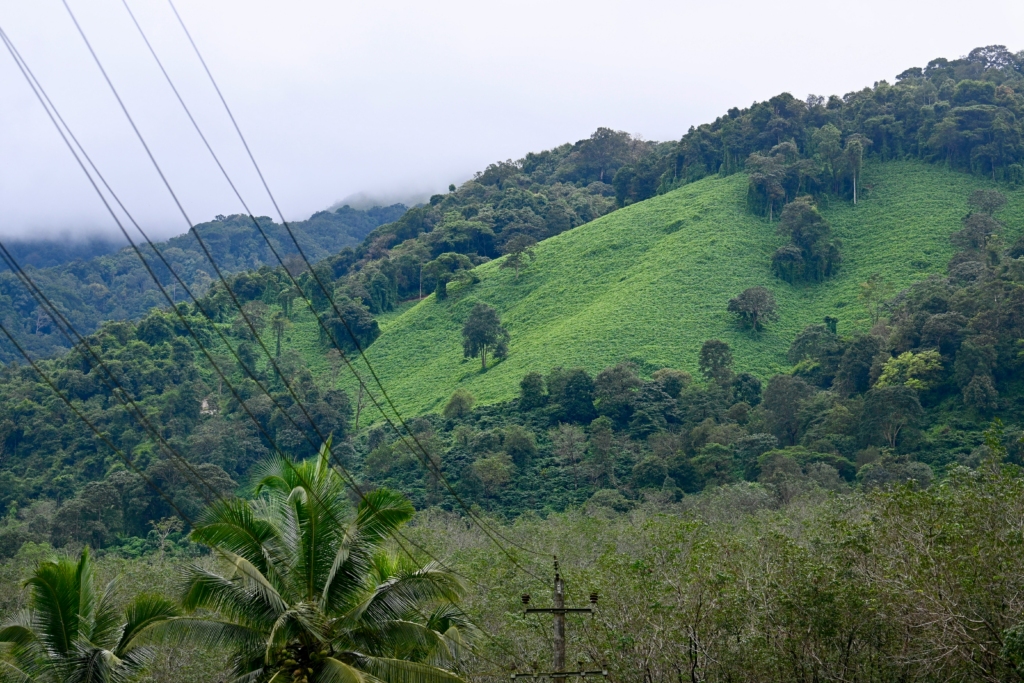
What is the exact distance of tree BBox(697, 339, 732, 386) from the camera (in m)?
66.2

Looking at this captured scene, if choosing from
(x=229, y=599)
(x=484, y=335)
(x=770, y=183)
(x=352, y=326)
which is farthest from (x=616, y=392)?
(x=229, y=599)

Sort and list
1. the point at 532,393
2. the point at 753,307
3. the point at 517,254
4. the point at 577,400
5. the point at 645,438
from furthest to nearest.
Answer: the point at 517,254 < the point at 753,307 < the point at 532,393 < the point at 577,400 < the point at 645,438

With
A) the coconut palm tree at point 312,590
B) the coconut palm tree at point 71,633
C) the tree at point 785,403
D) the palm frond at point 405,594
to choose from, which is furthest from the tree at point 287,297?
the palm frond at point 405,594

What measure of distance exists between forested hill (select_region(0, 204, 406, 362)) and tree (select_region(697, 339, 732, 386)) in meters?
74.5

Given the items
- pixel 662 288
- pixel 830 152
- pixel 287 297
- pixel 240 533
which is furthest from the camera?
pixel 830 152

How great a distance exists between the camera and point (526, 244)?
310 feet

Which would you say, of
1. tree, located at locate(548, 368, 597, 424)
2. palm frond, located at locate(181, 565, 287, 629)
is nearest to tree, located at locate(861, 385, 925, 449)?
tree, located at locate(548, 368, 597, 424)

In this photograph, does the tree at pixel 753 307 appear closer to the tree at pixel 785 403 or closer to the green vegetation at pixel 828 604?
the tree at pixel 785 403

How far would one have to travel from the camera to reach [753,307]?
73750mm

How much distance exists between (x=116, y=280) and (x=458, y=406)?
319 ft

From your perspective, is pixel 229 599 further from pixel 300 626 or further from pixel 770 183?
pixel 770 183

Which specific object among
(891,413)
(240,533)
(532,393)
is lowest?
(891,413)

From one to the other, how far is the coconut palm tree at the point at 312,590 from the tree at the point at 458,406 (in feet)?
160

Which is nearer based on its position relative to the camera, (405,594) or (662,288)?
(405,594)
